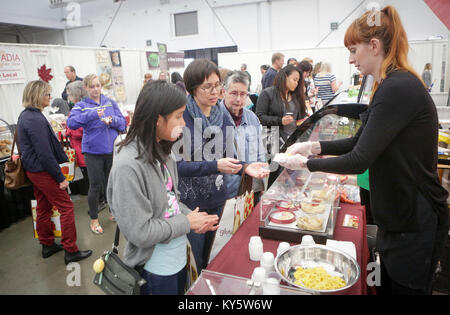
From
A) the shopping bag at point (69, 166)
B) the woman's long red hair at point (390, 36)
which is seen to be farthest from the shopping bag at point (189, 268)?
the shopping bag at point (69, 166)

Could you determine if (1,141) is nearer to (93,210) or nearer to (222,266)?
(93,210)

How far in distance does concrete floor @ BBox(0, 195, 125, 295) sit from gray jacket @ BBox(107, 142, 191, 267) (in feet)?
5.98

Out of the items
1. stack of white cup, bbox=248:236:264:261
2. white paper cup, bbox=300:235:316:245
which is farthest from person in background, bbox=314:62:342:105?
stack of white cup, bbox=248:236:264:261

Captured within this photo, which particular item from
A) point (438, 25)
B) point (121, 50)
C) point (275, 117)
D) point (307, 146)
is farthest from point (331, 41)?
point (307, 146)

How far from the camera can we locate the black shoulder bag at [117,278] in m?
1.36

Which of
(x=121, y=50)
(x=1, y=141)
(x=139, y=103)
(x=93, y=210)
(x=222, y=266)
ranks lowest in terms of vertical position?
(x=93, y=210)

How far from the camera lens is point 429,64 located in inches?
414

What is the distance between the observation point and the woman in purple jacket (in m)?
3.65

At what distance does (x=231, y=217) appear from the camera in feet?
6.04

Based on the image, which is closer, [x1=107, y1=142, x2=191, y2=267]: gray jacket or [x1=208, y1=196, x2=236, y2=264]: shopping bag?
[x1=107, y1=142, x2=191, y2=267]: gray jacket

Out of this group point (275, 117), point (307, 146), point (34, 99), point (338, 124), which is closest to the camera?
point (307, 146)

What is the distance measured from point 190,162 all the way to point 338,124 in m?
1.34

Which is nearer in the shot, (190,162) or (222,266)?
(222,266)

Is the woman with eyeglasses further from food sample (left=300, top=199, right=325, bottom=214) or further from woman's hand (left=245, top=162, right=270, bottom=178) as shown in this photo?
food sample (left=300, top=199, right=325, bottom=214)
